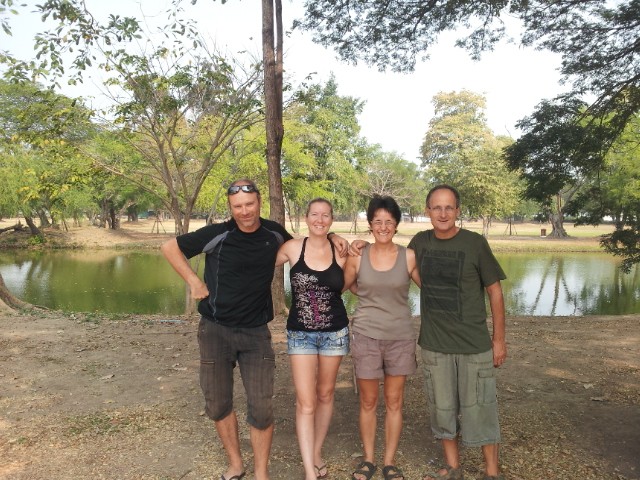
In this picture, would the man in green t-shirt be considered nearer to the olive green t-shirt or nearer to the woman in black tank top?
the olive green t-shirt

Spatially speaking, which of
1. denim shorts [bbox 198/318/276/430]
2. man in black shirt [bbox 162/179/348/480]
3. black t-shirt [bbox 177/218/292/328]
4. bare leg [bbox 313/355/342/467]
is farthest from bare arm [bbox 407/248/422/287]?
denim shorts [bbox 198/318/276/430]

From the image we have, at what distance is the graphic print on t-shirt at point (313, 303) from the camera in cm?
281

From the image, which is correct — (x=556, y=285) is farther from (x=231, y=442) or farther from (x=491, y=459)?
(x=231, y=442)

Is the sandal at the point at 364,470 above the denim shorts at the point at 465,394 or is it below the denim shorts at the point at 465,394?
below

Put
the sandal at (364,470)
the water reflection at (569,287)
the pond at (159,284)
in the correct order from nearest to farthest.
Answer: the sandal at (364,470), the pond at (159,284), the water reflection at (569,287)

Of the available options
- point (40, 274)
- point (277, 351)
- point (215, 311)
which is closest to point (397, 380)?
point (215, 311)

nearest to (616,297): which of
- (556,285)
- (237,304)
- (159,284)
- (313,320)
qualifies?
(556,285)

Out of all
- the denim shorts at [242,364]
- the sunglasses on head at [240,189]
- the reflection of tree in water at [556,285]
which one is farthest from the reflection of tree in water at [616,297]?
the sunglasses on head at [240,189]

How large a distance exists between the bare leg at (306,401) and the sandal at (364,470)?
0.89 feet

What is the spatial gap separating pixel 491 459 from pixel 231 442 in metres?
1.51

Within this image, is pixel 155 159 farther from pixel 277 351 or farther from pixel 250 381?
pixel 250 381

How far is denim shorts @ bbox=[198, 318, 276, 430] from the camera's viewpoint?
2818 mm

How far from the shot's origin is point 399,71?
7645 mm

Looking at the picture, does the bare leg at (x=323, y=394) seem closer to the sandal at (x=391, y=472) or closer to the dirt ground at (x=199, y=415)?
the dirt ground at (x=199, y=415)
